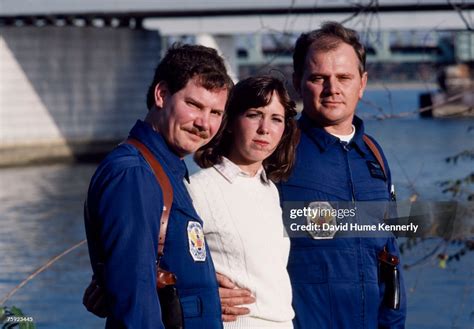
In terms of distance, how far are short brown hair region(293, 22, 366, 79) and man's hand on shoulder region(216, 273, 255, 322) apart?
964mm

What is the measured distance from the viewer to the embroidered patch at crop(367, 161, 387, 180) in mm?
4355

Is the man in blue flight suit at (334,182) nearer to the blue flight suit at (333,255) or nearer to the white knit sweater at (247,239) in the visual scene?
the blue flight suit at (333,255)

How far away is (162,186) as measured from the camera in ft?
11.0

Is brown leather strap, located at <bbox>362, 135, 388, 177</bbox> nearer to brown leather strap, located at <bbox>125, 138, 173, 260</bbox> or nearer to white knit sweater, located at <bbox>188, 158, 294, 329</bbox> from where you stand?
white knit sweater, located at <bbox>188, 158, 294, 329</bbox>

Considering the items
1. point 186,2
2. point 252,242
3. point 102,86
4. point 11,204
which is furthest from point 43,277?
point 102,86

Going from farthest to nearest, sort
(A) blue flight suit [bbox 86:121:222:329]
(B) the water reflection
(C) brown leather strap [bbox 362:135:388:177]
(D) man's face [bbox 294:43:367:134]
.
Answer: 1. (B) the water reflection
2. (C) brown leather strap [bbox 362:135:388:177]
3. (D) man's face [bbox 294:43:367:134]
4. (A) blue flight suit [bbox 86:121:222:329]

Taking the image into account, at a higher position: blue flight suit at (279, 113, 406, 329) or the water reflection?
blue flight suit at (279, 113, 406, 329)

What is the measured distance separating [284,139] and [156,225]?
0.98 meters

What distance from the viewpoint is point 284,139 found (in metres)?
4.16

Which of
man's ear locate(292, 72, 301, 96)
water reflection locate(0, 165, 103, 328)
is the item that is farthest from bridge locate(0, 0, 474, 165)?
man's ear locate(292, 72, 301, 96)

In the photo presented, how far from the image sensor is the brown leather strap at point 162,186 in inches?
131

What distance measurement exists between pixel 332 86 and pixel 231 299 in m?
0.92

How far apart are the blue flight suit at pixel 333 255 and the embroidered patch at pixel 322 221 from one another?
2cm

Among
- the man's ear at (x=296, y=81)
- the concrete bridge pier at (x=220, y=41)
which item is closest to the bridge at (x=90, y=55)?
the concrete bridge pier at (x=220, y=41)
